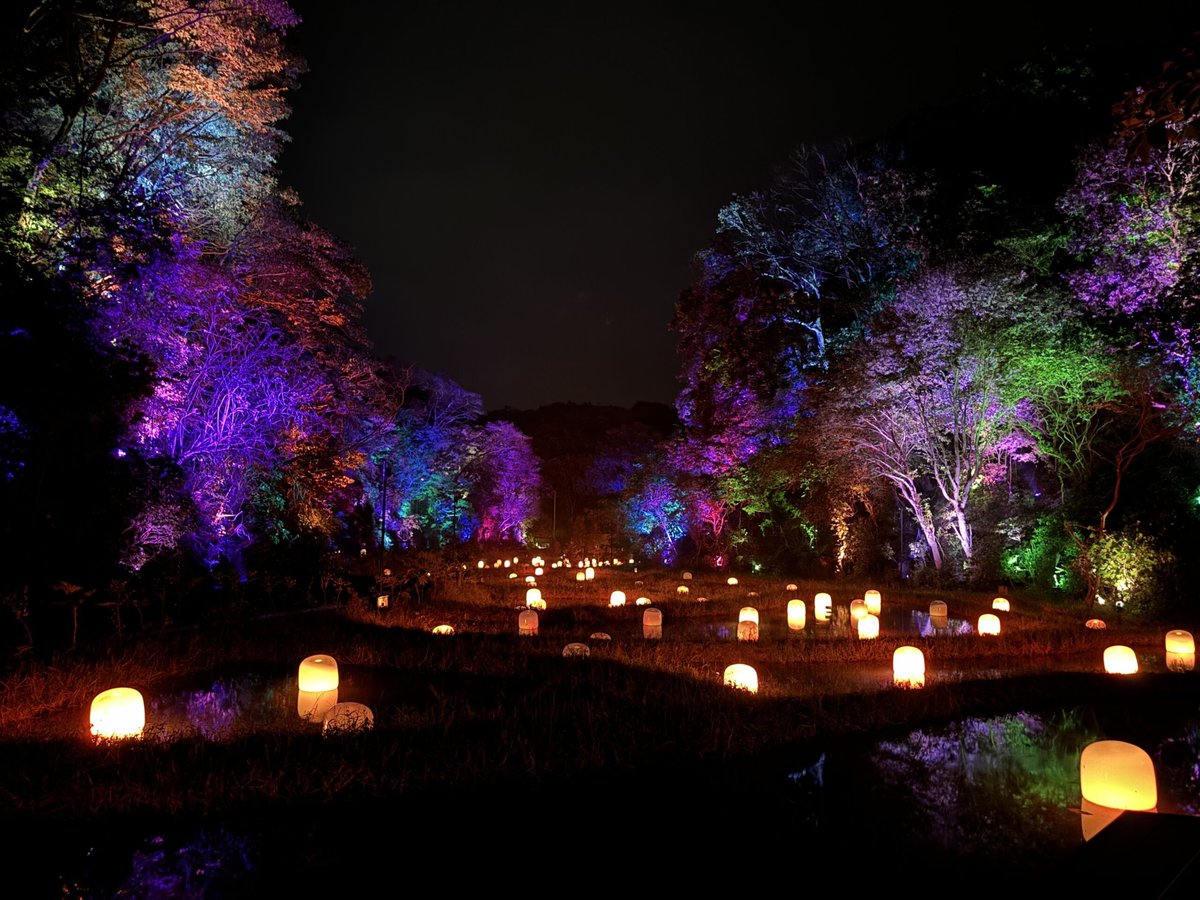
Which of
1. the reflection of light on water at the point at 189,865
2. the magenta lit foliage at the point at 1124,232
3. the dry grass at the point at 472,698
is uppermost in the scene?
the magenta lit foliage at the point at 1124,232

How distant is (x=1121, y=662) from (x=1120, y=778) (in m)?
4.94

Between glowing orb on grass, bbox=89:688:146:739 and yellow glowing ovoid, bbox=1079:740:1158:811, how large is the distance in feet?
24.5

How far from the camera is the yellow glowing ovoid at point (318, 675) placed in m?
7.42

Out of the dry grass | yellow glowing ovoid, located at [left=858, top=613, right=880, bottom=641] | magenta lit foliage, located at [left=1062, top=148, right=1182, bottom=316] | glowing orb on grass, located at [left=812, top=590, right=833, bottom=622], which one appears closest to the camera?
the dry grass

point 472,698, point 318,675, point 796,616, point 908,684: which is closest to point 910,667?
point 908,684

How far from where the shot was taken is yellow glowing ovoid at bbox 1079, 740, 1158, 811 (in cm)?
462

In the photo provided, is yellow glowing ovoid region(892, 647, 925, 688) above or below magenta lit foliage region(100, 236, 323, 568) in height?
below

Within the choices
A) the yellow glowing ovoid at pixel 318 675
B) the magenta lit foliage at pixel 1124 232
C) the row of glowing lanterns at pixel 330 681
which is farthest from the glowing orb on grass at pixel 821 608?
the yellow glowing ovoid at pixel 318 675

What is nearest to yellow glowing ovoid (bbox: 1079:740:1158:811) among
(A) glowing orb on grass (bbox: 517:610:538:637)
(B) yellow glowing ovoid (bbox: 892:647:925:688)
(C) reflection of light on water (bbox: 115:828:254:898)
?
(B) yellow glowing ovoid (bbox: 892:647:925:688)

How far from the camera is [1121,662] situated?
8609 mm

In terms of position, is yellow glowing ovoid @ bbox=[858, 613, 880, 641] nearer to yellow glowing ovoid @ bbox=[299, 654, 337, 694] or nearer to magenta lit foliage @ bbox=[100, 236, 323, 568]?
yellow glowing ovoid @ bbox=[299, 654, 337, 694]

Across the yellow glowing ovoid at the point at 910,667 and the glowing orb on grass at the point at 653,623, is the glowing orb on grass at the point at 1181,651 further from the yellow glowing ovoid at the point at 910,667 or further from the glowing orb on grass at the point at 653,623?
the glowing orb on grass at the point at 653,623

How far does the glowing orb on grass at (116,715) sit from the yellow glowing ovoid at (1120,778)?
7478 mm

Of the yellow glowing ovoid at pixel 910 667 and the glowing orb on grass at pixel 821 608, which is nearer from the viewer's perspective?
the yellow glowing ovoid at pixel 910 667
